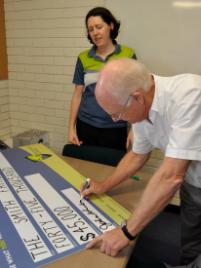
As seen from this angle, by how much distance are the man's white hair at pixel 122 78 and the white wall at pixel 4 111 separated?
2438mm

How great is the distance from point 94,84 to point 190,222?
1.22 m

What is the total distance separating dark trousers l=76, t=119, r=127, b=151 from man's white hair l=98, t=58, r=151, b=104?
3.91 ft

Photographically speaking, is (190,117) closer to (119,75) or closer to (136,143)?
(119,75)

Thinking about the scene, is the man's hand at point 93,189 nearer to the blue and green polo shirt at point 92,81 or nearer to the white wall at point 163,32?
the blue and green polo shirt at point 92,81

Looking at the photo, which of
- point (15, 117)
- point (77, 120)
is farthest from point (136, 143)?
point (15, 117)

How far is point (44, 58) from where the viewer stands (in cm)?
298

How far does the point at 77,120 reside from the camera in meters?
2.38

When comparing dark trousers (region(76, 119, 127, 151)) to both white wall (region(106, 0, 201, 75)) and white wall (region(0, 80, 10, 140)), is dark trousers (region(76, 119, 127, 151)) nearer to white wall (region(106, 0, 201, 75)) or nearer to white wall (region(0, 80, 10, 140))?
white wall (region(106, 0, 201, 75))

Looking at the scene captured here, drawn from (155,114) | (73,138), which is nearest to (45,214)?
(155,114)

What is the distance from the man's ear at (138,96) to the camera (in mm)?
1032

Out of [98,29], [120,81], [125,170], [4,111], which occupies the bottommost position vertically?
[4,111]

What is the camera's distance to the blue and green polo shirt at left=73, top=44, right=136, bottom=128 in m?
2.21

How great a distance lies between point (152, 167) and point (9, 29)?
2.01 m

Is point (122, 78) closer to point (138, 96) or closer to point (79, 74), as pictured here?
point (138, 96)
